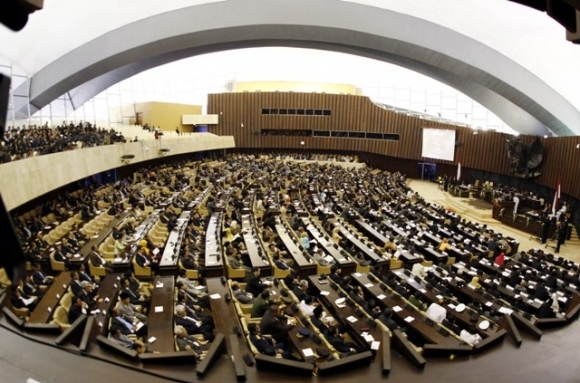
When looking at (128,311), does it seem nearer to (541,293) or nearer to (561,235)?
(541,293)

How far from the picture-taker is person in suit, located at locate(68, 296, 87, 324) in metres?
5.56

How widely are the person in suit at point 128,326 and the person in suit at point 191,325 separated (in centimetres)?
46

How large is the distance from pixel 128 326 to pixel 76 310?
0.77 metres

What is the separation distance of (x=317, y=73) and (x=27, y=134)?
868 inches

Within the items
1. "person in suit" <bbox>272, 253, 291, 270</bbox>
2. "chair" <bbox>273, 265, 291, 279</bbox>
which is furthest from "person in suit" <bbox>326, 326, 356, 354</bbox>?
"person in suit" <bbox>272, 253, 291, 270</bbox>

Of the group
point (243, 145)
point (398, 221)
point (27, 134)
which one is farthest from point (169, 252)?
point (243, 145)

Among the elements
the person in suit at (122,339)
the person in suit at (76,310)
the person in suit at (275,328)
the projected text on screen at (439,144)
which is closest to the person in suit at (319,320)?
the person in suit at (275,328)

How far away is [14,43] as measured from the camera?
16.4 m

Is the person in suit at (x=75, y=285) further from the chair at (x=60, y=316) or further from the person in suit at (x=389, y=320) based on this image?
the person in suit at (x=389, y=320)

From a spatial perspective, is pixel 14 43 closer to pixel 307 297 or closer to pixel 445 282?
pixel 307 297

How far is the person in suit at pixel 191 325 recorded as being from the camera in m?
5.46

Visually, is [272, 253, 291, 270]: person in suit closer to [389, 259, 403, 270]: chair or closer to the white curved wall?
[389, 259, 403, 270]: chair

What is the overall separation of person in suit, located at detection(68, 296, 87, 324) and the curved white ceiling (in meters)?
13.4

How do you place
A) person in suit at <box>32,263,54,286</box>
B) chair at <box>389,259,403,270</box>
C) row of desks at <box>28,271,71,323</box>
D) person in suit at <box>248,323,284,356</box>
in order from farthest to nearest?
chair at <box>389,259,403,270</box> → person in suit at <box>32,263,54,286</box> → row of desks at <box>28,271,71,323</box> → person in suit at <box>248,323,284,356</box>
